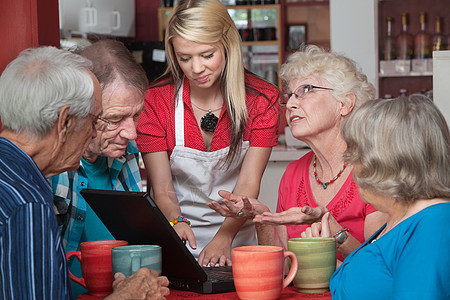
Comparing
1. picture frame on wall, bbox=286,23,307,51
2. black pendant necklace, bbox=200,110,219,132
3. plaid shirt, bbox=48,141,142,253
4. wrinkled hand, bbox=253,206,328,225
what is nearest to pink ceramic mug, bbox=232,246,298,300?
wrinkled hand, bbox=253,206,328,225

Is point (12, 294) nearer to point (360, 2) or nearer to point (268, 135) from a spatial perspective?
point (268, 135)

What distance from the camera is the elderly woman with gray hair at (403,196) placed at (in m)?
1.20

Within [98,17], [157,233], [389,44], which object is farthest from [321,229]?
[98,17]

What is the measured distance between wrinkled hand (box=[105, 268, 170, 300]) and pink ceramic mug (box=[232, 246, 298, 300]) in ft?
0.53

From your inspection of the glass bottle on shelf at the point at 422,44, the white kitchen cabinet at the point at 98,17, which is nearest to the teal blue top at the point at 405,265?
the glass bottle on shelf at the point at 422,44

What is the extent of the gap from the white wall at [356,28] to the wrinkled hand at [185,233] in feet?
9.24

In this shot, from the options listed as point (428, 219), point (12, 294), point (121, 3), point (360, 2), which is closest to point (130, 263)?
point (12, 294)

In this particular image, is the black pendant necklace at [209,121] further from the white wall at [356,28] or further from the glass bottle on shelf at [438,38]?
the glass bottle on shelf at [438,38]

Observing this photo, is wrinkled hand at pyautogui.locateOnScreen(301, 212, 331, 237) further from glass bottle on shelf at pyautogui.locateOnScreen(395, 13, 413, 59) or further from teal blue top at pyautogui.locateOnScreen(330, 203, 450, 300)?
glass bottle on shelf at pyautogui.locateOnScreen(395, 13, 413, 59)

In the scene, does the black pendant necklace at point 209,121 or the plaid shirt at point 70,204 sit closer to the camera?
the plaid shirt at point 70,204

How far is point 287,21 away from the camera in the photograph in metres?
7.02

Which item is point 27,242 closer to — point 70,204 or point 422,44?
point 70,204

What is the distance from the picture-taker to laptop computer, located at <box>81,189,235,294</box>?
Result: 1374 millimetres

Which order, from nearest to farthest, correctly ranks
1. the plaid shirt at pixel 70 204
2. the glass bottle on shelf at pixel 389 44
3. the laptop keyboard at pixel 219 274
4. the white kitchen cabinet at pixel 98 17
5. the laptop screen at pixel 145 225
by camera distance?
the laptop screen at pixel 145 225, the laptop keyboard at pixel 219 274, the plaid shirt at pixel 70 204, the glass bottle on shelf at pixel 389 44, the white kitchen cabinet at pixel 98 17
